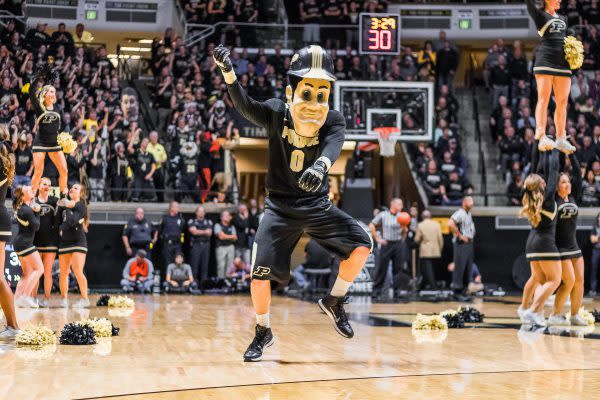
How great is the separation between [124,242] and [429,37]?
1403cm

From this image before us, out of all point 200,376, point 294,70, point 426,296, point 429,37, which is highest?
point 429,37

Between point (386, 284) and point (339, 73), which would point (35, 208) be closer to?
point (386, 284)

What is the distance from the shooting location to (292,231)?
7035 mm

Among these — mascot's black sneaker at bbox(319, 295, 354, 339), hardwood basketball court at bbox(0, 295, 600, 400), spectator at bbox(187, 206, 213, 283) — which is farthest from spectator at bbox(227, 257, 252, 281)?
mascot's black sneaker at bbox(319, 295, 354, 339)

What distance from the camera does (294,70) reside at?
22.9 ft

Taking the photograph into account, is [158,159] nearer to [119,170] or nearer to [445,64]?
[119,170]

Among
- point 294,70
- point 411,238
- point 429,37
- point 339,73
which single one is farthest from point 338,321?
point 429,37

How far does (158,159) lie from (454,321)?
1077 cm

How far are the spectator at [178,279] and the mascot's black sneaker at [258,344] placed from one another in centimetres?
1124

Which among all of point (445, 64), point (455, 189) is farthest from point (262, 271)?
point (445, 64)

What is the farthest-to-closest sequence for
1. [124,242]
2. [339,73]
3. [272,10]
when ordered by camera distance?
[272,10] → [339,73] → [124,242]

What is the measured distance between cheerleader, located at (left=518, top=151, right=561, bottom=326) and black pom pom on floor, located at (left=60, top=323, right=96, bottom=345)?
4.87 meters

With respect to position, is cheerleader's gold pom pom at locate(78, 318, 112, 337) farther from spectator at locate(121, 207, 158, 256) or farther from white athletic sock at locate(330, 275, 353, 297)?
spectator at locate(121, 207, 158, 256)

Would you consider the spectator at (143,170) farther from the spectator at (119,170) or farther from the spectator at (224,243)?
the spectator at (224,243)
